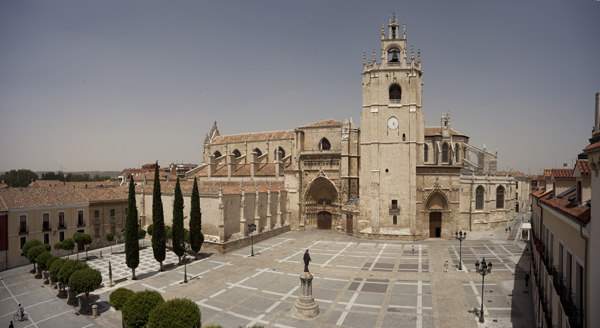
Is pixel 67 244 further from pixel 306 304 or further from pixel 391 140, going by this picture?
pixel 391 140

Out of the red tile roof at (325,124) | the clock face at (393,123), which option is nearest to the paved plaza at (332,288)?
the clock face at (393,123)

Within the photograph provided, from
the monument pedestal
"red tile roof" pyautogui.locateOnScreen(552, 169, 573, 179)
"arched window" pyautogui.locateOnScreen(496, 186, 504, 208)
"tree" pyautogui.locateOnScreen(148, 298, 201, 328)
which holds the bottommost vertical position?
the monument pedestal

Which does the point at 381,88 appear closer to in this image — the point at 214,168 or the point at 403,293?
the point at 403,293

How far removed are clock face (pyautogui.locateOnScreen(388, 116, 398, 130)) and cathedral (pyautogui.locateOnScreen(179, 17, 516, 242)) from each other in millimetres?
102

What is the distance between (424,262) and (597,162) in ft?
68.8

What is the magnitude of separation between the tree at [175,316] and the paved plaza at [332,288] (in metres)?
3.78

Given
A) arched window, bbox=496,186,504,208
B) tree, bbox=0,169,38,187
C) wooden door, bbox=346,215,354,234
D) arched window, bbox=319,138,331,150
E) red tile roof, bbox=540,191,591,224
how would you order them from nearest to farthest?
red tile roof, bbox=540,191,591,224 → wooden door, bbox=346,215,354,234 → arched window, bbox=496,186,504,208 → arched window, bbox=319,138,331,150 → tree, bbox=0,169,38,187

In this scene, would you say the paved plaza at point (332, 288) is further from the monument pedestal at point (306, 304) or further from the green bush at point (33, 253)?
the green bush at point (33, 253)

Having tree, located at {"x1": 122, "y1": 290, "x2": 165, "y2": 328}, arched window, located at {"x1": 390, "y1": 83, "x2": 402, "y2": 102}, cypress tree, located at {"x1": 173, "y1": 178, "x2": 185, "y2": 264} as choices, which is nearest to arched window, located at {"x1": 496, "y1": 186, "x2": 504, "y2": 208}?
arched window, located at {"x1": 390, "y1": 83, "x2": 402, "y2": 102}

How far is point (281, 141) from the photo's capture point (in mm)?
45688

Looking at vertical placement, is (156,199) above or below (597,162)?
below

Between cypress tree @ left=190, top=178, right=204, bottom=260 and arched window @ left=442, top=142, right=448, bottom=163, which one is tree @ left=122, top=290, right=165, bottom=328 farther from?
arched window @ left=442, top=142, right=448, bottom=163

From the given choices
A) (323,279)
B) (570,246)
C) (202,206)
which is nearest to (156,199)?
(202,206)

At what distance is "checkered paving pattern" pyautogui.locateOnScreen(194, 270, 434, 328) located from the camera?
1542 centimetres
